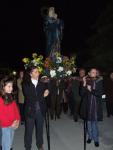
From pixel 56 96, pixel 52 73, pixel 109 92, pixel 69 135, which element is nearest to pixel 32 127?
pixel 69 135

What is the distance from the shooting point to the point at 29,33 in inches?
1351

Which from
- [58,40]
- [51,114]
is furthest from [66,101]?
[58,40]

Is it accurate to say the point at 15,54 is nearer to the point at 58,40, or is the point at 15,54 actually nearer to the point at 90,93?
the point at 58,40

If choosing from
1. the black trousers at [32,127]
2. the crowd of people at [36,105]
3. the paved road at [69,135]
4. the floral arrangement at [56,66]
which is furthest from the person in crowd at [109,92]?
the black trousers at [32,127]

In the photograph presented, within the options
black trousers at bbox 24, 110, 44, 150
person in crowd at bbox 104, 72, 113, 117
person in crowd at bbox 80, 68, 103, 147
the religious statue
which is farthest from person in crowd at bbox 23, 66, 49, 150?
the religious statue

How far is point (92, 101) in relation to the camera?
9.60 metres

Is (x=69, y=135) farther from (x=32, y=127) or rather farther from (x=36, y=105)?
(x=36, y=105)

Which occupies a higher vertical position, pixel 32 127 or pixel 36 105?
pixel 36 105

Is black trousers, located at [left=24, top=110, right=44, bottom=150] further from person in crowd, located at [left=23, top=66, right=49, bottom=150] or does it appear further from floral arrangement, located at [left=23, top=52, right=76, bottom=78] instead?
floral arrangement, located at [left=23, top=52, right=76, bottom=78]

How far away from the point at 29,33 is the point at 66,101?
803 inches

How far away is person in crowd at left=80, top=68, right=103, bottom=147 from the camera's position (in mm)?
9484

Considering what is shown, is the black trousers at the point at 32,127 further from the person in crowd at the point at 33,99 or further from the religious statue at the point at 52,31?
the religious statue at the point at 52,31

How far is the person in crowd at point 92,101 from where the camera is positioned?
31.1 ft

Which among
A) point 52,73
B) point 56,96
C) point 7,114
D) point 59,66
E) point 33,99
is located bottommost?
point 7,114
